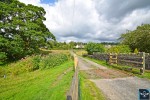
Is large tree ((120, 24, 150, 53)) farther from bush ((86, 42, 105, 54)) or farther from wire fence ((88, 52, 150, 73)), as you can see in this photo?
wire fence ((88, 52, 150, 73))

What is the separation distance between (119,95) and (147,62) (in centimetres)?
942

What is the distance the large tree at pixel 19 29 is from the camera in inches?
1345

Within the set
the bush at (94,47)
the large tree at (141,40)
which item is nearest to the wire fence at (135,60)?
the large tree at (141,40)

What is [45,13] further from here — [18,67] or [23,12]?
[18,67]

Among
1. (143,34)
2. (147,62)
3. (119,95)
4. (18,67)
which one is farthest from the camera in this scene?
(143,34)

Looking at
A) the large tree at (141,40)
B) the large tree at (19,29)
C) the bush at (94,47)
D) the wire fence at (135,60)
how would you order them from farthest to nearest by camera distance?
the bush at (94,47), the large tree at (141,40), the large tree at (19,29), the wire fence at (135,60)

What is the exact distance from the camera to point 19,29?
36125 mm

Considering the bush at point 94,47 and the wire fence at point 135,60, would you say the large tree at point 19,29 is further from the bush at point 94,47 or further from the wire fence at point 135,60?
the bush at point 94,47

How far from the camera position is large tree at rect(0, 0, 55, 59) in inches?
1345

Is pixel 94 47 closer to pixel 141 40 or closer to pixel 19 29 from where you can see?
pixel 141 40

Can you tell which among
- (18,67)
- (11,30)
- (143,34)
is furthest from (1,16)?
(143,34)

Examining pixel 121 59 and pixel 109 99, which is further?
pixel 121 59

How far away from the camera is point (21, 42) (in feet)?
117

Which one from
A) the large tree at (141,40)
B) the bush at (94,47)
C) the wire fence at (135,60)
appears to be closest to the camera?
the wire fence at (135,60)
